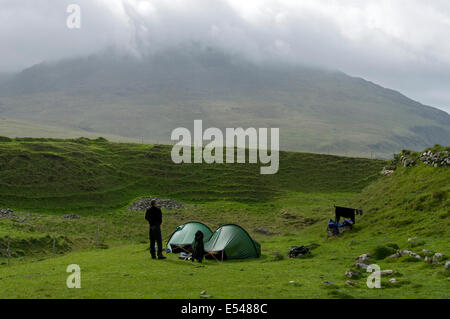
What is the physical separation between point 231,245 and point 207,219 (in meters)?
33.8

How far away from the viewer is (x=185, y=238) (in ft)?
103

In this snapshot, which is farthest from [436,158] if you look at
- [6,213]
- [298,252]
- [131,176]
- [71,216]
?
[131,176]

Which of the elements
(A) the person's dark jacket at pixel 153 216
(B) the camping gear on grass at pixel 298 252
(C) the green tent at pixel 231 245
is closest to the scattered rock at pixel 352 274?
(B) the camping gear on grass at pixel 298 252

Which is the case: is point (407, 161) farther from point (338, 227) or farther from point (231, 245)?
point (231, 245)

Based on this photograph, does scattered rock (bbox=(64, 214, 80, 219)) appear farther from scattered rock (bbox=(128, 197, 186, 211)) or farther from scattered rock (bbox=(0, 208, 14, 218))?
scattered rock (bbox=(128, 197, 186, 211))

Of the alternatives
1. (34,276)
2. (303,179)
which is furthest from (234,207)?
(34,276)

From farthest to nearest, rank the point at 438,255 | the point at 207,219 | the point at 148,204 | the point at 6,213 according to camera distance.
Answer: the point at 148,204 → the point at 207,219 → the point at 6,213 → the point at 438,255

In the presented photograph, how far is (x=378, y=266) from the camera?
2105 cm

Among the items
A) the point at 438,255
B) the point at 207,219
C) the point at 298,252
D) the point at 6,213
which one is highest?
the point at 438,255

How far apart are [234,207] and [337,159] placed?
151 ft

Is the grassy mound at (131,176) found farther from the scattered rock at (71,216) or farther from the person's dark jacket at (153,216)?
the person's dark jacket at (153,216)

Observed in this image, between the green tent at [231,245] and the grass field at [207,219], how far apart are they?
90cm

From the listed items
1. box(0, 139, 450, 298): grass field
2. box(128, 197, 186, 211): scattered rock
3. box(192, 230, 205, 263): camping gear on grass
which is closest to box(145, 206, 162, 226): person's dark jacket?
box(0, 139, 450, 298): grass field

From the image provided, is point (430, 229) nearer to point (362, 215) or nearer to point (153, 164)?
point (362, 215)
